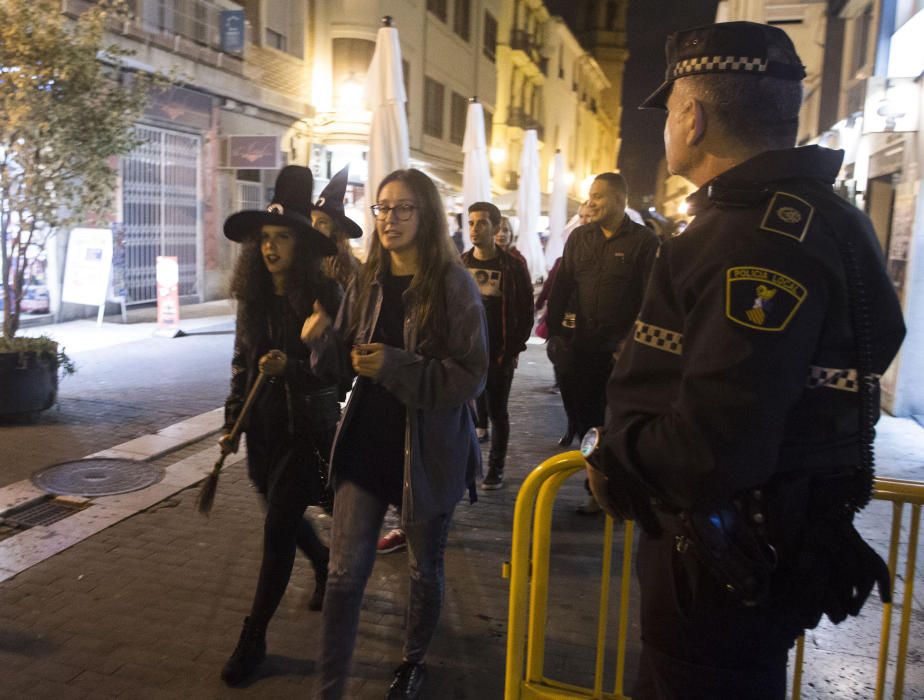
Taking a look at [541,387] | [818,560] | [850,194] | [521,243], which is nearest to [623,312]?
[818,560]

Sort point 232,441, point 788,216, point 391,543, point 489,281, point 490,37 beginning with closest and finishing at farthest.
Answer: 1. point 788,216
2. point 232,441
3. point 391,543
4. point 489,281
5. point 490,37

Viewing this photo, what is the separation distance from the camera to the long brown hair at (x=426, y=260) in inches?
123

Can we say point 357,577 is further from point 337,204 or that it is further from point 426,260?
point 337,204

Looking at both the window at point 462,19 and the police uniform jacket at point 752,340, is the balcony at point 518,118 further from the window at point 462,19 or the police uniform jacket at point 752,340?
the police uniform jacket at point 752,340

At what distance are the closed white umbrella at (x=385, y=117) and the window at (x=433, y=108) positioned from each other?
21.0m

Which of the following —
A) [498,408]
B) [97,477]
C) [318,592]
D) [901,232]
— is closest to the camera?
[318,592]

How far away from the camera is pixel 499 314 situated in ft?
20.5

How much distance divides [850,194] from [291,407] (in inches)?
417

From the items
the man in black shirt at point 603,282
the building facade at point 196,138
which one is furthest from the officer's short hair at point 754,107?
the building facade at point 196,138

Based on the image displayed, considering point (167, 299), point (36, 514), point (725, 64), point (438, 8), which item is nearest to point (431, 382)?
point (725, 64)

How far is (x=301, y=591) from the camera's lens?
425cm

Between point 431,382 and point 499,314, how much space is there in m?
3.32

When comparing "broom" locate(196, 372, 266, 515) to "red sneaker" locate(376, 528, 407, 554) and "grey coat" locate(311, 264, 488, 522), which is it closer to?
"grey coat" locate(311, 264, 488, 522)

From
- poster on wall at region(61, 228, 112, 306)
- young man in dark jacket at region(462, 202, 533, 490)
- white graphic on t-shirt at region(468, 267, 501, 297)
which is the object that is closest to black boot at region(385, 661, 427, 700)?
young man in dark jacket at region(462, 202, 533, 490)
